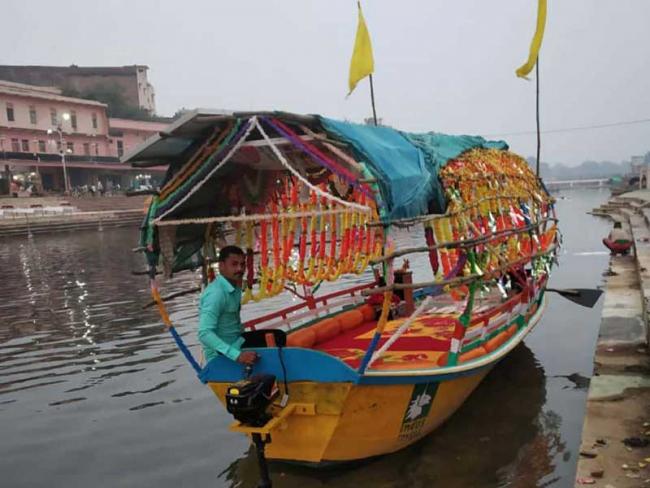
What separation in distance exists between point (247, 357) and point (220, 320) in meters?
0.49

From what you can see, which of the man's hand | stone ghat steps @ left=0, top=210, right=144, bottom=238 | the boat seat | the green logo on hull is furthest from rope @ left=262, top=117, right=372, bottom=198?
stone ghat steps @ left=0, top=210, right=144, bottom=238

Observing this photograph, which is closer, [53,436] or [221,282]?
[221,282]

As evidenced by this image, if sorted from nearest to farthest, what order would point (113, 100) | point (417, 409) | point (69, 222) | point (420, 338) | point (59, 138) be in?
point (417, 409) < point (420, 338) < point (69, 222) < point (59, 138) < point (113, 100)

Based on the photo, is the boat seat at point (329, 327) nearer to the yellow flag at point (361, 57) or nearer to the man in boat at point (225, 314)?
the man in boat at point (225, 314)

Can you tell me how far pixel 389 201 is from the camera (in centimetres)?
459

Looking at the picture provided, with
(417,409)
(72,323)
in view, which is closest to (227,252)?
(417,409)

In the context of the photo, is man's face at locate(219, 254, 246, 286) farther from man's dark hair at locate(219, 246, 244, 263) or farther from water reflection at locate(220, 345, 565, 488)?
water reflection at locate(220, 345, 565, 488)

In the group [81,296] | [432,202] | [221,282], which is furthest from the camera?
[81,296]

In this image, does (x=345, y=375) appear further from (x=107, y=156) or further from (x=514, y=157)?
(x=107, y=156)

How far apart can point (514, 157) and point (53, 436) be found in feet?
24.3

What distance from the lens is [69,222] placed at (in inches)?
1387

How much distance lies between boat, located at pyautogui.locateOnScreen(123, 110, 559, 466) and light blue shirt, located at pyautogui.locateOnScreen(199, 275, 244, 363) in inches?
8.6

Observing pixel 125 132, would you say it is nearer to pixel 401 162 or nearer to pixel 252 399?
pixel 401 162

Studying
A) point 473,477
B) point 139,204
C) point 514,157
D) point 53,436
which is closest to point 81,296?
point 53,436
